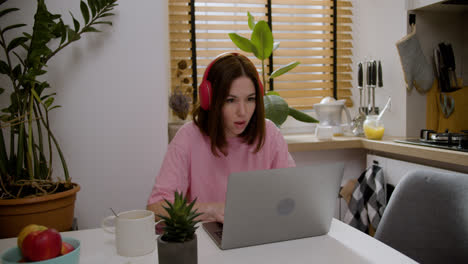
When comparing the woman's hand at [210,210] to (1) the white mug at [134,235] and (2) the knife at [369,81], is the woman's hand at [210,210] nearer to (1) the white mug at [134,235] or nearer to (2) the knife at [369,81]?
(1) the white mug at [134,235]

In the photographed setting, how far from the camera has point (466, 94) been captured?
219 cm

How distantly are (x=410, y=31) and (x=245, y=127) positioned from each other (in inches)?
58.1

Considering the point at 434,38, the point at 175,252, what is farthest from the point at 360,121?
the point at 175,252

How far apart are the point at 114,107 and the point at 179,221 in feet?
4.20

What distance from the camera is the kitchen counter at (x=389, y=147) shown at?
1658 mm

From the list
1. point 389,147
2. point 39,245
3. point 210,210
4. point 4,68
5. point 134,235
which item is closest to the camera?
point 39,245

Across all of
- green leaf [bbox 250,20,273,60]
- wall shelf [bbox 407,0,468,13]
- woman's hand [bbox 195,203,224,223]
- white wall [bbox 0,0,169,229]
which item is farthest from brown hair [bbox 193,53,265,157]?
wall shelf [bbox 407,0,468,13]

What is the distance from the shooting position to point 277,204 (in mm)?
814

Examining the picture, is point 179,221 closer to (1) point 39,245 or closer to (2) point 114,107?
(1) point 39,245

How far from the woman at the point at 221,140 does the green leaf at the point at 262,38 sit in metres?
0.89

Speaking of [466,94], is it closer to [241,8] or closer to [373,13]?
[373,13]

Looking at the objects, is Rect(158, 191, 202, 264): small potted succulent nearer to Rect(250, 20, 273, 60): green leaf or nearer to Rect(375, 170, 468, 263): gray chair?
Rect(375, 170, 468, 263): gray chair

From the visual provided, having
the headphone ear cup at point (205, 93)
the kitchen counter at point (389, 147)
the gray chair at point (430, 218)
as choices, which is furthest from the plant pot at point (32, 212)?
the kitchen counter at point (389, 147)

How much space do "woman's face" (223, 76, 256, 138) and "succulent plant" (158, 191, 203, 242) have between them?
72 centimetres
